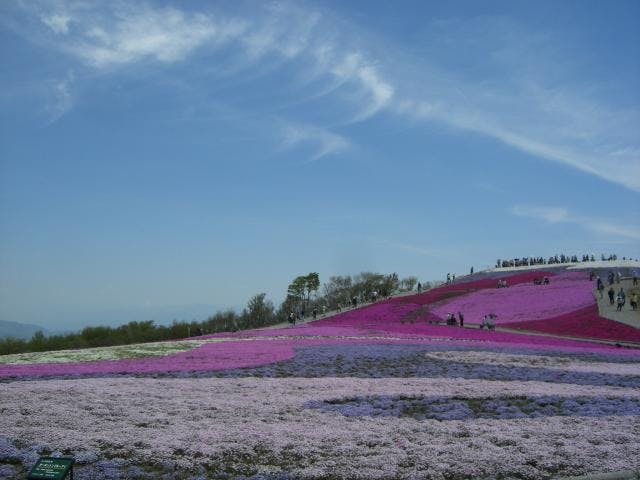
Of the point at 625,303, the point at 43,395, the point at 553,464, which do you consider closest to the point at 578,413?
the point at 553,464

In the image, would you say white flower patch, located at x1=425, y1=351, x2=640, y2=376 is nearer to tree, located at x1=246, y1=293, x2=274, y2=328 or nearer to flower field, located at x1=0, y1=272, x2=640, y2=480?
flower field, located at x1=0, y1=272, x2=640, y2=480

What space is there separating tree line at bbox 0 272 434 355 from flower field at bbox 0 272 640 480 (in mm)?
15034

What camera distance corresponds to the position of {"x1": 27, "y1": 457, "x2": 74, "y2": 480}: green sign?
28.8ft

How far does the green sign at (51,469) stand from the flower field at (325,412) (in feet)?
6.45

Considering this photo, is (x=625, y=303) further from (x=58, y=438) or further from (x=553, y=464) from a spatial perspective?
Answer: (x=58, y=438)

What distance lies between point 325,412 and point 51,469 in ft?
27.0

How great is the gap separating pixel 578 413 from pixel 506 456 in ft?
17.2

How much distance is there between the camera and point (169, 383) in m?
20.6

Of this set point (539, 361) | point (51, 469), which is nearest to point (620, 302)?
point (539, 361)

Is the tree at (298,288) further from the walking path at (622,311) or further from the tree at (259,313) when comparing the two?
the walking path at (622,311)

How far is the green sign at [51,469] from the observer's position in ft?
28.8

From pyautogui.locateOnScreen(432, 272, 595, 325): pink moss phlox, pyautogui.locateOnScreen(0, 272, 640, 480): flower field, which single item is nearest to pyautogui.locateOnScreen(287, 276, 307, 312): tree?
pyautogui.locateOnScreen(432, 272, 595, 325): pink moss phlox

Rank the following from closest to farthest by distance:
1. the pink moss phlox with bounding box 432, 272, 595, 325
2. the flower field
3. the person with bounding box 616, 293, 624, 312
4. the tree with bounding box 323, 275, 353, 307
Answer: the flower field
the person with bounding box 616, 293, 624, 312
the pink moss phlox with bounding box 432, 272, 595, 325
the tree with bounding box 323, 275, 353, 307

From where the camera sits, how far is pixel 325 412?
15875 millimetres
